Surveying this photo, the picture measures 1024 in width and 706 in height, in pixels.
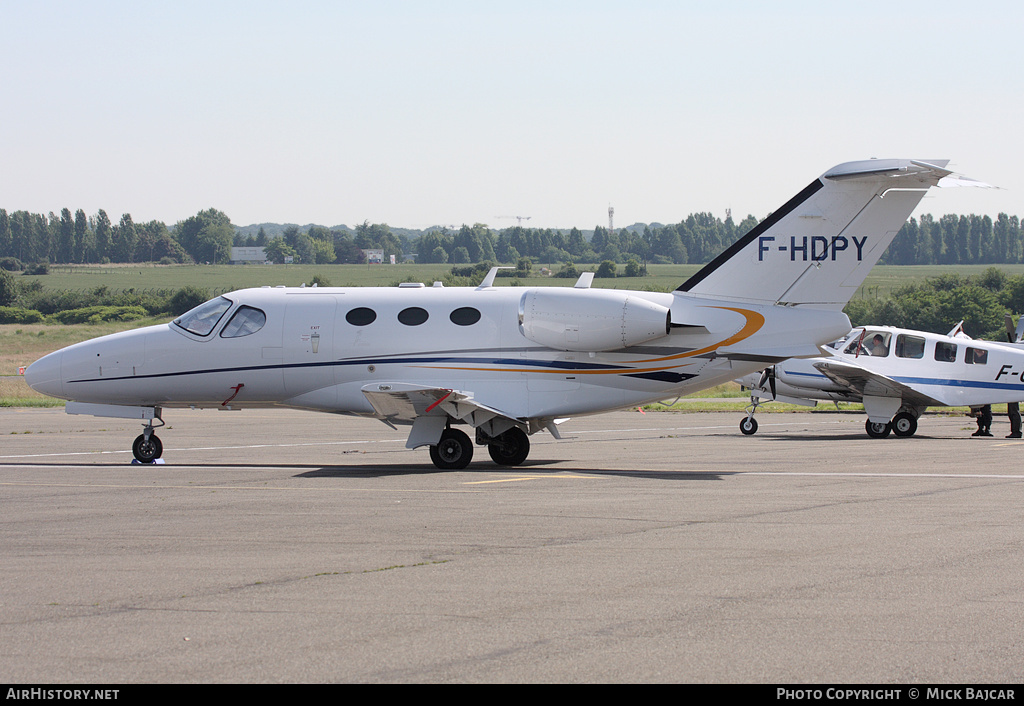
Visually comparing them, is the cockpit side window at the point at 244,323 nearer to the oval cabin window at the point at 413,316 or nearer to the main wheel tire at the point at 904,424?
the oval cabin window at the point at 413,316

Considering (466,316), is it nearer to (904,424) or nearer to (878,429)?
(878,429)

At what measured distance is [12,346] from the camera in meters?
73.2

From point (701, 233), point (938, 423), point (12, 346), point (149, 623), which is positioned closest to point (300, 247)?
point (701, 233)

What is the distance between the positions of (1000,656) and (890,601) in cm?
142

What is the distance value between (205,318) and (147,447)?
2549mm

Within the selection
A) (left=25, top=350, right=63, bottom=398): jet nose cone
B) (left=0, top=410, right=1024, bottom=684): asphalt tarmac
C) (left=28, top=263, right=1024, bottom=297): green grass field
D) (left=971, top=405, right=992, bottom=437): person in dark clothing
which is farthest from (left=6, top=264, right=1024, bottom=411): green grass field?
(left=0, top=410, right=1024, bottom=684): asphalt tarmac

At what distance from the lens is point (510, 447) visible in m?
18.7

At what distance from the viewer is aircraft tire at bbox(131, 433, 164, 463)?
62.0 feet

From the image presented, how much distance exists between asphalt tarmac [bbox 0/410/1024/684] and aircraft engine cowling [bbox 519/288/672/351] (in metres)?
2.17

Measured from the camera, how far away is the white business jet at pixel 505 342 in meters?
16.7

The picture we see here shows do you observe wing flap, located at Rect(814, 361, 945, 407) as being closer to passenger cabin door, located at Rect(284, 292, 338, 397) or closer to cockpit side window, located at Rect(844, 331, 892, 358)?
cockpit side window, located at Rect(844, 331, 892, 358)

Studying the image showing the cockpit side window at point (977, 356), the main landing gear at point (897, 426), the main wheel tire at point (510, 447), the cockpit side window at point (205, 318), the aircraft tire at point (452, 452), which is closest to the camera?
the aircraft tire at point (452, 452)

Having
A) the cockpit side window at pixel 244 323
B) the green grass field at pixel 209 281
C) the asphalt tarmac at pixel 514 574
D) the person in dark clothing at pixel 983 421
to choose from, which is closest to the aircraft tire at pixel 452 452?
the asphalt tarmac at pixel 514 574

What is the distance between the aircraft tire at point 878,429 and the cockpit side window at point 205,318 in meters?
17.1
